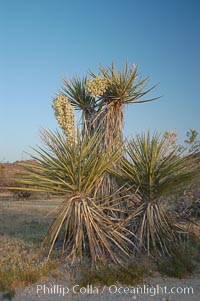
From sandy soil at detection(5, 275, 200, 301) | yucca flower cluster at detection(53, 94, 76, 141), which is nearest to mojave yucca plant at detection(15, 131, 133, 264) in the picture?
yucca flower cluster at detection(53, 94, 76, 141)

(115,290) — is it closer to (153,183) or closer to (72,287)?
(72,287)

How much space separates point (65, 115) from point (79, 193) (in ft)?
5.34

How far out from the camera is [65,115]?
7.25 metres

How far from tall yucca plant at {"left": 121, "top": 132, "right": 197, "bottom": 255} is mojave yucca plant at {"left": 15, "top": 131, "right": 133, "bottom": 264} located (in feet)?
1.47

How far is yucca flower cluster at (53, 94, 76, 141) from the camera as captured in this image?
7090 mm

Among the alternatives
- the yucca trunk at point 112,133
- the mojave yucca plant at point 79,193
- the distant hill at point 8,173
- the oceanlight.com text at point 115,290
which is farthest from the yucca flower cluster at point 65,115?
the oceanlight.com text at point 115,290

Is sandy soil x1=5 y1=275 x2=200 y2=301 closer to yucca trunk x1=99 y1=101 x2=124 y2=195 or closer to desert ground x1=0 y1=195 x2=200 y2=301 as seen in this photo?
desert ground x1=0 y1=195 x2=200 y2=301

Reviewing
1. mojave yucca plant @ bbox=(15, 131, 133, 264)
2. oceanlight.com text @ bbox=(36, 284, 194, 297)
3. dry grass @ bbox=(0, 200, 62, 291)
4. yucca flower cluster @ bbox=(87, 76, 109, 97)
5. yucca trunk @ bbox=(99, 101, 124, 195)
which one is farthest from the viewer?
yucca trunk @ bbox=(99, 101, 124, 195)

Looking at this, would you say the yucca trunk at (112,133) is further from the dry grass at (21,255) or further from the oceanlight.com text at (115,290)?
the oceanlight.com text at (115,290)

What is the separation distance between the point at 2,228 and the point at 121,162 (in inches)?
207

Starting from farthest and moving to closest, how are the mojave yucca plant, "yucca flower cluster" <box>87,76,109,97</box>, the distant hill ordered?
"yucca flower cluster" <box>87,76,109,97</box> < the distant hill < the mojave yucca plant

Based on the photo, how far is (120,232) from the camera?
7.29 meters

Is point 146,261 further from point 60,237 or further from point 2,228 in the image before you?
point 2,228

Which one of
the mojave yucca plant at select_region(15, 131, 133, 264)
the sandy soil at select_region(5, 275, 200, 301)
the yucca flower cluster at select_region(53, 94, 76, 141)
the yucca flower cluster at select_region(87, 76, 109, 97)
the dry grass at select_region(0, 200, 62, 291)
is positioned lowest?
the sandy soil at select_region(5, 275, 200, 301)
